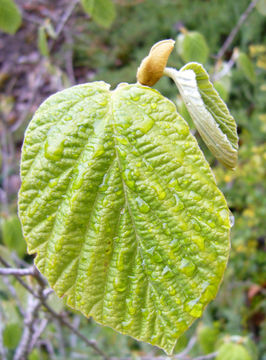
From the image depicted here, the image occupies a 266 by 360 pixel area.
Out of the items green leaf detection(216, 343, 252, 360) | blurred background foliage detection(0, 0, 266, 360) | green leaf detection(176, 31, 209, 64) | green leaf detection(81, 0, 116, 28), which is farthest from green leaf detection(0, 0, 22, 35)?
green leaf detection(216, 343, 252, 360)

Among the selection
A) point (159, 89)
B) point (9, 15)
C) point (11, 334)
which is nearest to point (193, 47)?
point (9, 15)

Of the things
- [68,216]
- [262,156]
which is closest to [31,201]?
[68,216]

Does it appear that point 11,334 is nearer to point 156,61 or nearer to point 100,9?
point 156,61

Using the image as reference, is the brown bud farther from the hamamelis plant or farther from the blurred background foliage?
the blurred background foliage

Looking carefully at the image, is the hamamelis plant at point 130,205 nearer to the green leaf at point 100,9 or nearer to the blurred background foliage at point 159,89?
the blurred background foliage at point 159,89

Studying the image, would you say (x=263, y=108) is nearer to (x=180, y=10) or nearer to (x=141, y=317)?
(x=180, y=10)

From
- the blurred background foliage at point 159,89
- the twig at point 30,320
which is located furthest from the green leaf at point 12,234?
the twig at point 30,320
